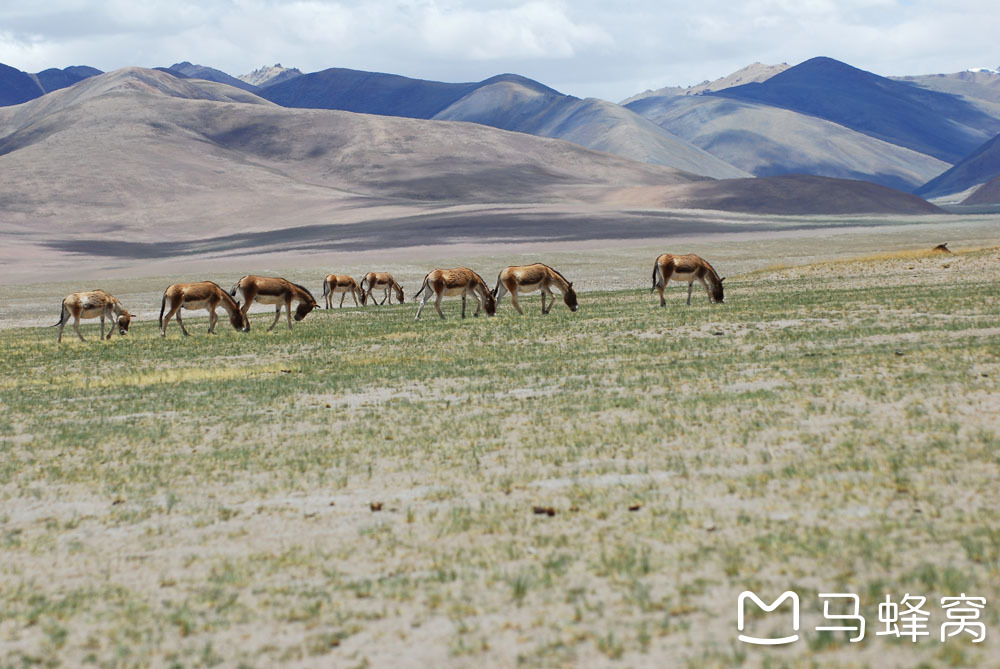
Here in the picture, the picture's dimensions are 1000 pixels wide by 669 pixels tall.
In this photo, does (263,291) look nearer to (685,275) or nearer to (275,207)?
(685,275)

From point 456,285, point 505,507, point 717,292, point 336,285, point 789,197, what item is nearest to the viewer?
point 505,507

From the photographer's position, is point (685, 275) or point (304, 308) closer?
point (685, 275)

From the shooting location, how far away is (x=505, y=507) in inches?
365

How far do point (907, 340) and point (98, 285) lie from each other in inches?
2327

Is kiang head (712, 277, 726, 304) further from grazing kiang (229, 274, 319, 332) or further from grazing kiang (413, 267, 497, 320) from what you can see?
grazing kiang (229, 274, 319, 332)

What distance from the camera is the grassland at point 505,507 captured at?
6617 mm

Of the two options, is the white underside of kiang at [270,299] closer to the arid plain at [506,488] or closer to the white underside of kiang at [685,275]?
the arid plain at [506,488]

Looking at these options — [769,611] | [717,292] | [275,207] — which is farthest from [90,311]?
[275,207]

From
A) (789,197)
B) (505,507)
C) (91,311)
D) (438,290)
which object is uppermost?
(789,197)

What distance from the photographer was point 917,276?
38.2 metres

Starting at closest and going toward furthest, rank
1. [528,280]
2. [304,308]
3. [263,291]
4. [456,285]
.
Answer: [456,285] → [263,291] → [528,280] → [304,308]

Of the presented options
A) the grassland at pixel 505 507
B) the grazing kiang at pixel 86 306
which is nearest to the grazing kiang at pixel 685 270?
the grassland at pixel 505 507

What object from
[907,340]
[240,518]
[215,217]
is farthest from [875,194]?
[240,518]

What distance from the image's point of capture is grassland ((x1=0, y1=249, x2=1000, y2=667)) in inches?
261
